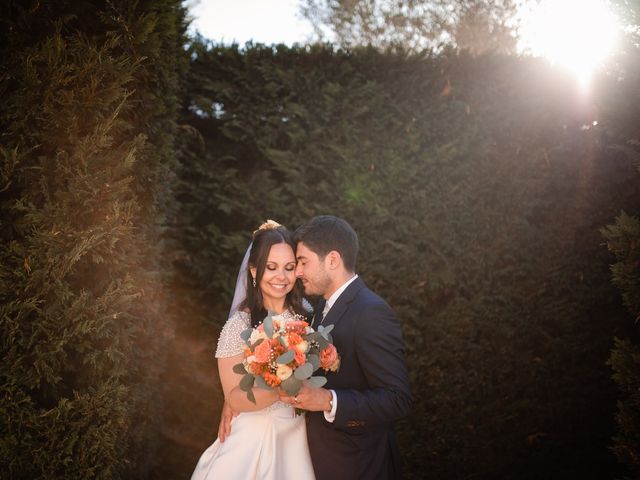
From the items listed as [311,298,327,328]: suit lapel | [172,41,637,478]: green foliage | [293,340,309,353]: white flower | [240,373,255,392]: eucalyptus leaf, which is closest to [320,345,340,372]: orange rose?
[293,340,309,353]: white flower

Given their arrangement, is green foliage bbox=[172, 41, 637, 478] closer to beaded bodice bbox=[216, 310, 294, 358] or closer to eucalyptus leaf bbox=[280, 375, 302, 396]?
beaded bodice bbox=[216, 310, 294, 358]

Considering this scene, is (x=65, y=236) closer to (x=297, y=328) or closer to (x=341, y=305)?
(x=297, y=328)

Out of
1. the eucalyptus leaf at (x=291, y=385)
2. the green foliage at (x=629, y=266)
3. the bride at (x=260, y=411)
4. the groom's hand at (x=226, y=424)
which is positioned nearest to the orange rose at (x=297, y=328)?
the eucalyptus leaf at (x=291, y=385)

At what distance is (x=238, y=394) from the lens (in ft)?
9.71

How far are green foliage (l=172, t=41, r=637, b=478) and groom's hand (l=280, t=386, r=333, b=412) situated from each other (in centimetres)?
282

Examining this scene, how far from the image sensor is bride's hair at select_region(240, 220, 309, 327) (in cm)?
361

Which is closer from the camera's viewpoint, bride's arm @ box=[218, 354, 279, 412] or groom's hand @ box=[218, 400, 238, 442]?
bride's arm @ box=[218, 354, 279, 412]

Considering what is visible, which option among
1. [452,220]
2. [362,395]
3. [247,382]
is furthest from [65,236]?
[452,220]

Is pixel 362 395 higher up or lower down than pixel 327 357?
lower down

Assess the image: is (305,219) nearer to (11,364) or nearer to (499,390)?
(499,390)

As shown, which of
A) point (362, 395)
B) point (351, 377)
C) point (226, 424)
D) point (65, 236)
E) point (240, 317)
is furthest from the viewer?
point (240, 317)

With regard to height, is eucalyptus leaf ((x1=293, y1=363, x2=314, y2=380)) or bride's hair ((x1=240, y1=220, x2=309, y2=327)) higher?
bride's hair ((x1=240, y1=220, x2=309, y2=327))

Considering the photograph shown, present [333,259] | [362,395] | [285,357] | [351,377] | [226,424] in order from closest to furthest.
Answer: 1. [285,357]
2. [362,395]
3. [351,377]
4. [333,259]
5. [226,424]

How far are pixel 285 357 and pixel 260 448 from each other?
1.15 meters
